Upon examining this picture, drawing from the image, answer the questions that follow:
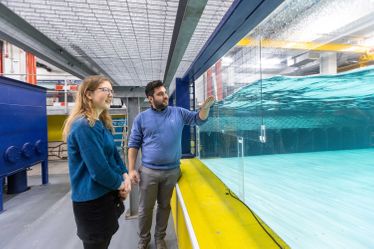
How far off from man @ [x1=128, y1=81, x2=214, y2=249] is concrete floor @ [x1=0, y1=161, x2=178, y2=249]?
1.57ft

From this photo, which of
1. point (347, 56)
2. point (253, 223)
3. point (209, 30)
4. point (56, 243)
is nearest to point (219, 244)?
point (253, 223)

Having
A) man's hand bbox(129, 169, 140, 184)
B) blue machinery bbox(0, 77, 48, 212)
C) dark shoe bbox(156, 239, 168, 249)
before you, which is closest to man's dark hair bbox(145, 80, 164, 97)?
man's hand bbox(129, 169, 140, 184)

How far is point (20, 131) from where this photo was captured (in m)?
3.37

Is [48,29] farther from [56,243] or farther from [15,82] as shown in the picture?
[15,82]

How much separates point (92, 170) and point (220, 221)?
2.27 ft

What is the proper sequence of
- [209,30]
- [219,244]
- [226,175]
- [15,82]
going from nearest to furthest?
[219,244] < [209,30] < [226,175] < [15,82]

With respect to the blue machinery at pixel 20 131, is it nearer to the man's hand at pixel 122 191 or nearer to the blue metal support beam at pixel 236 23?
the man's hand at pixel 122 191

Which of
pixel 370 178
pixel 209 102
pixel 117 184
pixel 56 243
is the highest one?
pixel 209 102

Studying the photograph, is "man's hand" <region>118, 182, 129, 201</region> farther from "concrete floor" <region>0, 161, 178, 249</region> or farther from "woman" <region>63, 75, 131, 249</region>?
"concrete floor" <region>0, 161, 178, 249</region>

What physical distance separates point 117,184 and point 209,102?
2.92 ft

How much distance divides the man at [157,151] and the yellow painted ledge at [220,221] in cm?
20

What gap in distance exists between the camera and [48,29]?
106cm

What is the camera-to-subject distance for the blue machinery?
3010 millimetres

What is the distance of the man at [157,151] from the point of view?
159 cm
